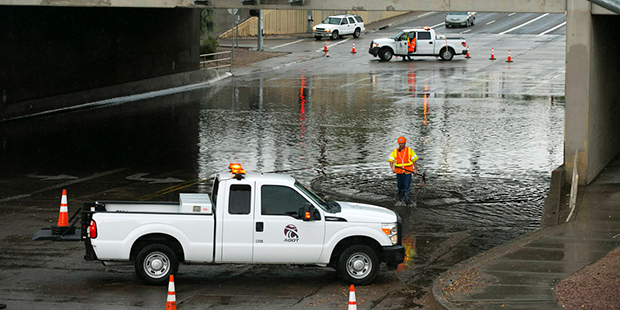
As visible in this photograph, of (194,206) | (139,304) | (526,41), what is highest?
(526,41)

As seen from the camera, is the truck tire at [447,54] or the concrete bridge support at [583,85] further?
the truck tire at [447,54]

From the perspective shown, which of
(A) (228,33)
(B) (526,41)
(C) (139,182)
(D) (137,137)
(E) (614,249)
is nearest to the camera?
(E) (614,249)

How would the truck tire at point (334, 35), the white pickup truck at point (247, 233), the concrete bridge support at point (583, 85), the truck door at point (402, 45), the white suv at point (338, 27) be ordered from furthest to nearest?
the truck tire at point (334, 35)
the white suv at point (338, 27)
the truck door at point (402, 45)
the concrete bridge support at point (583, 85)
the white pickup truck at point (247, 233)

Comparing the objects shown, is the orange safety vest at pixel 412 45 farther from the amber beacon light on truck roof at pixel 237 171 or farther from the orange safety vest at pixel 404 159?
the amber beacon light on truck roof at pixel 237 171

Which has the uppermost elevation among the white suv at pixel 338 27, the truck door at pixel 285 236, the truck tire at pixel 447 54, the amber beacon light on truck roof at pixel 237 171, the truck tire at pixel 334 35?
the white suv at pixel 338 27

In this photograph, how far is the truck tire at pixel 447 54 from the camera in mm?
53562

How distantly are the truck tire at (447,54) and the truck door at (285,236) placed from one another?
141ft

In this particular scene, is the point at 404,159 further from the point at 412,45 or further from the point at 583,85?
the point at 412,45

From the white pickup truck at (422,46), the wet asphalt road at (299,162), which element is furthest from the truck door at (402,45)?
the wet asphalt road at (299,162)

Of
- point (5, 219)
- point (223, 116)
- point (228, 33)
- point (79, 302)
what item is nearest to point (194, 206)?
point (79, 302)

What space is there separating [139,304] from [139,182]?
9.52m

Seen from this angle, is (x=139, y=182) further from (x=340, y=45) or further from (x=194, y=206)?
(x=340, y=45)

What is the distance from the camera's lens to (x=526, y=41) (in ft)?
200

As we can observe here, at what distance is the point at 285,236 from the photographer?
11.9 metres
